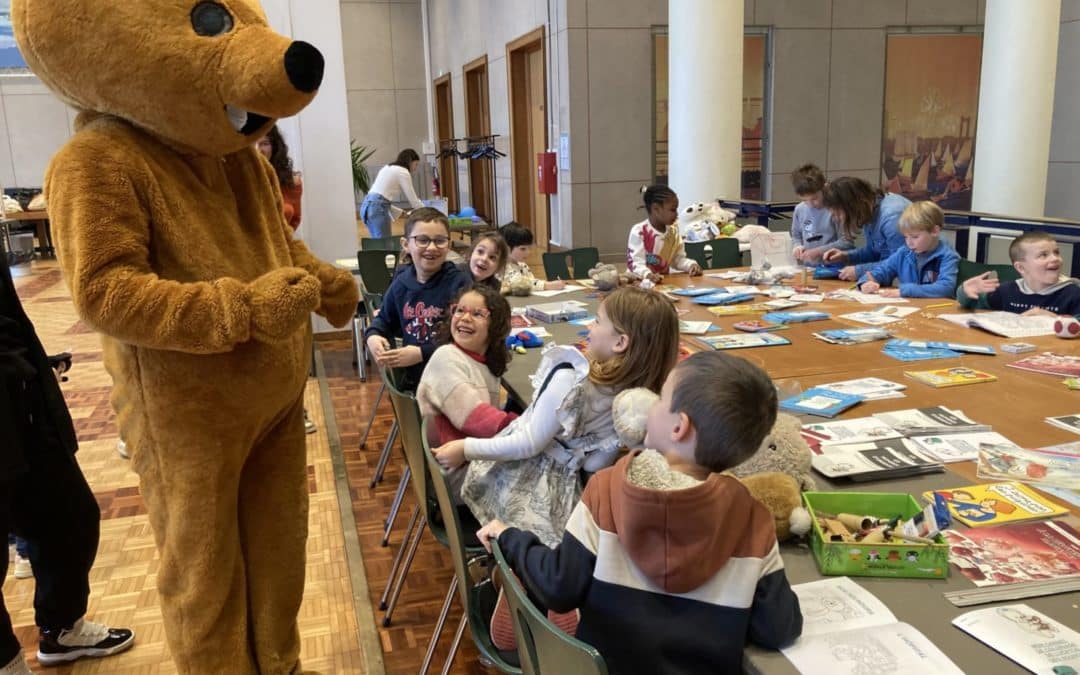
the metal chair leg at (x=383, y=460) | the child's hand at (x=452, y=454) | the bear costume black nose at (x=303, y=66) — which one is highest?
the bear costume black nose at (x=303, y=66)

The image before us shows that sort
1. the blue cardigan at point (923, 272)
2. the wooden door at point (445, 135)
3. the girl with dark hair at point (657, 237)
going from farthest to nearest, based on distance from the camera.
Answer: the wooden door at point (445, 135), the girl with dark hair at point (657, 237), the blue cardigan at point (923, 272)

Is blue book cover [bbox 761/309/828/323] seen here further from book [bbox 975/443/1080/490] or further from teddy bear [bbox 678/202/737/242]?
teddy bear [bbox 678/202/737/242]

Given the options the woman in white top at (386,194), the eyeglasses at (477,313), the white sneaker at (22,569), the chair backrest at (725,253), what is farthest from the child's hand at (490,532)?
the woman in white top at (386,194)

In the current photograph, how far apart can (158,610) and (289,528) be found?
1.08 metres

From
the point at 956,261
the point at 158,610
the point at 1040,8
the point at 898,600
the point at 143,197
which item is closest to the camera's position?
the point at 898,600

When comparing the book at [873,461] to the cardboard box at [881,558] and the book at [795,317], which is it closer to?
the cardboard box at [881,558]

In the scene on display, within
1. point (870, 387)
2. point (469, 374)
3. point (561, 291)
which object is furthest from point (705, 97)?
point (469, 374)

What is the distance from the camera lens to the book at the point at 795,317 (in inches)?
156

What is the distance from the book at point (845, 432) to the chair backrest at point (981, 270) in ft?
8.16

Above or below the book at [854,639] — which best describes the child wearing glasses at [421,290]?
above

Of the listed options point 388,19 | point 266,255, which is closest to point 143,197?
point 266,255

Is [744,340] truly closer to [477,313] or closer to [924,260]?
[477,313]

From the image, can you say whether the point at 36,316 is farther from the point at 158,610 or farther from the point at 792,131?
the point at 792,131

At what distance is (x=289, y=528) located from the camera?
7.28 ft
